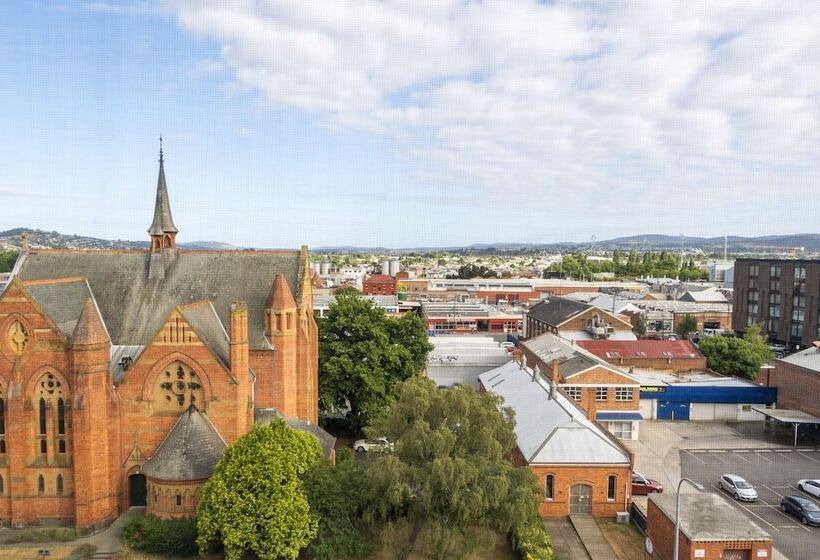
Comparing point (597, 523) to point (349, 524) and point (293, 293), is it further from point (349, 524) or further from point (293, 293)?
point (293, 293)

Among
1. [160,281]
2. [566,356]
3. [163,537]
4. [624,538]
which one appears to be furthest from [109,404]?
[566,356]

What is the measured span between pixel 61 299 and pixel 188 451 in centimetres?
1217

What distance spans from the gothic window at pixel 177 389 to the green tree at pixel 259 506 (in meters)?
5.64

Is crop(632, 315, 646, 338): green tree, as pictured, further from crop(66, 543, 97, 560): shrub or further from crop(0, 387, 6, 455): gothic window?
crop(0, 387, 6, 455): gothic window

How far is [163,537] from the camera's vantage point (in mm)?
27453

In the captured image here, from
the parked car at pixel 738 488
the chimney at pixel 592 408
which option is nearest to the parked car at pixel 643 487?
the parked car at pixel 738 488

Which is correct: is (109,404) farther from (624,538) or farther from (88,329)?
(624,538)

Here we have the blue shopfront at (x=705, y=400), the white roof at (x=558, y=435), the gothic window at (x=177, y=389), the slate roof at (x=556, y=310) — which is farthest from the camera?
the slate roof at (x=556, y=310)

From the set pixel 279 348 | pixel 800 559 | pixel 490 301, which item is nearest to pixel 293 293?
pixel 279 348

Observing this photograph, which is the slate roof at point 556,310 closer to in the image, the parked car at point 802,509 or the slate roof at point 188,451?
the parked car at point 802,509

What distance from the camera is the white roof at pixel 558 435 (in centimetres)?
3353

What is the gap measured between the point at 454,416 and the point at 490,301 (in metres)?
121

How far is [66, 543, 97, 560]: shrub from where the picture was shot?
88.7ft

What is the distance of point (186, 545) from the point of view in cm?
2770
